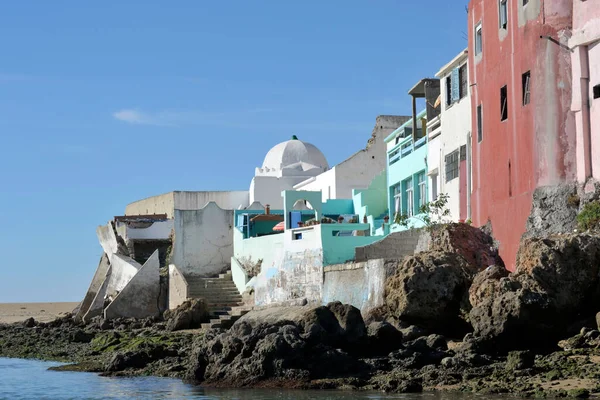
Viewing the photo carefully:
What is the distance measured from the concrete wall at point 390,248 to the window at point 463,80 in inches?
172

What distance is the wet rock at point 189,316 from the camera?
1353 inches

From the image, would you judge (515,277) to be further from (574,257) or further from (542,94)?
(542,94)

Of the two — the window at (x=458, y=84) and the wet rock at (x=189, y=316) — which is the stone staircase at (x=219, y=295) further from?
the window at (x=458, y=84)

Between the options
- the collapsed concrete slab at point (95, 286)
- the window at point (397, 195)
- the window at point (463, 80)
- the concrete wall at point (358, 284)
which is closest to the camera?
the concrete wall at point (358, 284)

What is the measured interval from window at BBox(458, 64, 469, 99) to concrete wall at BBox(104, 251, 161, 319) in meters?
15.7

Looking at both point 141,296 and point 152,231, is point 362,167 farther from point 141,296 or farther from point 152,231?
point 141,296

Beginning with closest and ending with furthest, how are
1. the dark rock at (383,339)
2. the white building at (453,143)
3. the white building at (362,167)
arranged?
the dark rock at (383,339) < the white building at (453,143) < the white building at (362,167)

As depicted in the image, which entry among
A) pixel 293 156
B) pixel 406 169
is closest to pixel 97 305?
pixel 293 156

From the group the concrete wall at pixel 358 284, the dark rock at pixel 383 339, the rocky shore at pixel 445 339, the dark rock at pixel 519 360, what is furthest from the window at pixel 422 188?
the dark rock at pixel 519 360

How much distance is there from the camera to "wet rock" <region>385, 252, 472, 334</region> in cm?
2344

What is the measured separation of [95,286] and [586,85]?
2912 cm

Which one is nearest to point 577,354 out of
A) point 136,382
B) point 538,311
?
point 538,311

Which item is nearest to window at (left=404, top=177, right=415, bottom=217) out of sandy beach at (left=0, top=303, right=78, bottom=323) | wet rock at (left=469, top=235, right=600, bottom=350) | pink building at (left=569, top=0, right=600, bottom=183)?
pink building at (left=569, top=0, right=600, bottom=183)

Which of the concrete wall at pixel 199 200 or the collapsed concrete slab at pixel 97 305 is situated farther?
the concrete wall at pixel 199 200
